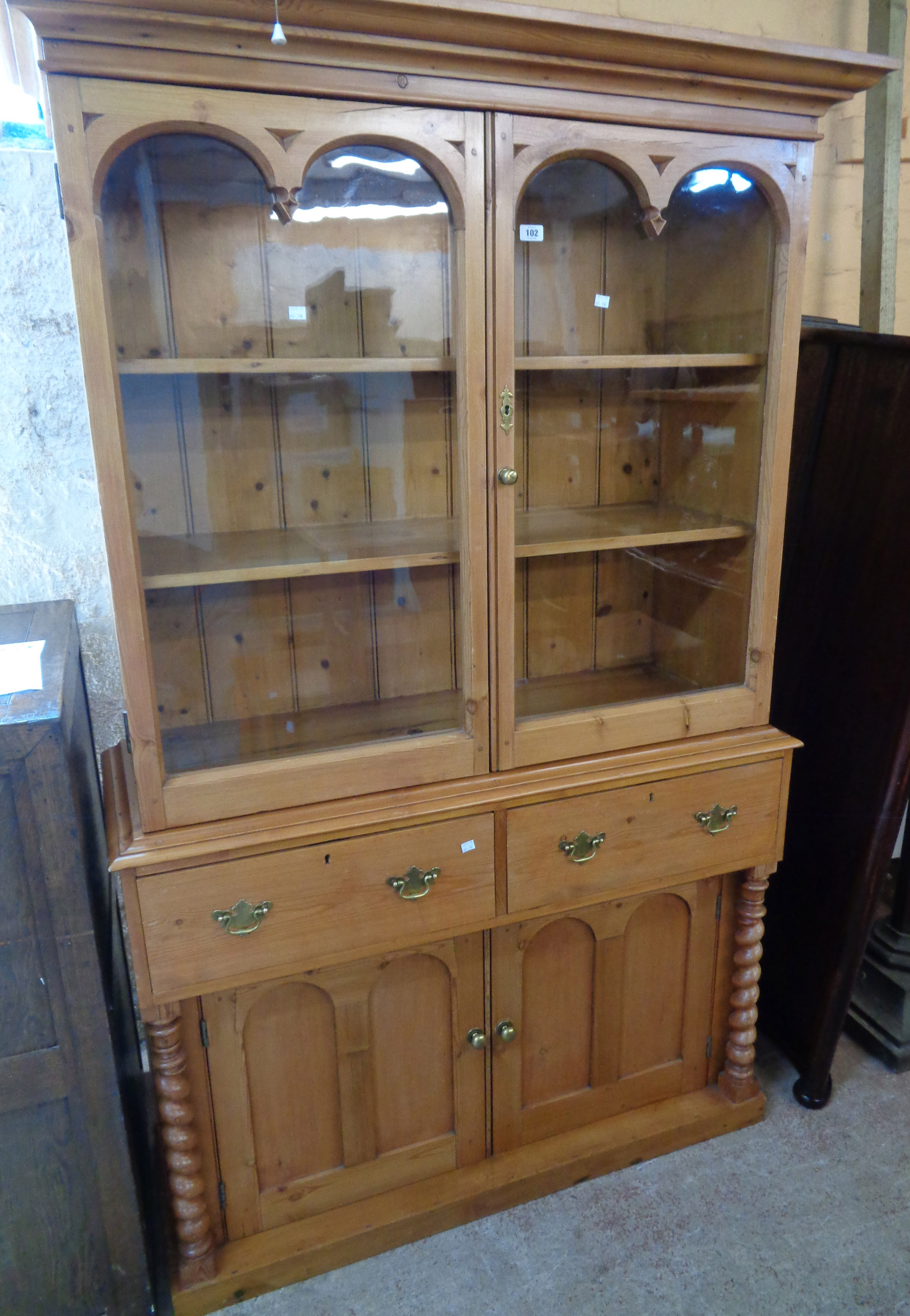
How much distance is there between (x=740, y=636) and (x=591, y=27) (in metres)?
0.96

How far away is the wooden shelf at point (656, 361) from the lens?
1.46m

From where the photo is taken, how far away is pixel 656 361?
152 cm

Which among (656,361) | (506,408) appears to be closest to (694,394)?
(656,361)

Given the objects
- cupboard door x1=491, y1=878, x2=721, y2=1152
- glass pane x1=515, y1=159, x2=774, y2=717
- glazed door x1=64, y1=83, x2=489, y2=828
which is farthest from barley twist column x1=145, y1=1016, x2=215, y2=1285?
glass pane x1=515, y1=159, x2=774, y2=717

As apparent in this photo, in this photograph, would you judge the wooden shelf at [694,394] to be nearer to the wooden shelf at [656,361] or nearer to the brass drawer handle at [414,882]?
the wooden shelf at [656,361]

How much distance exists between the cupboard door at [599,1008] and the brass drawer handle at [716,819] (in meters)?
0.13

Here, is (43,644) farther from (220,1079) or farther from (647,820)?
(647,820)

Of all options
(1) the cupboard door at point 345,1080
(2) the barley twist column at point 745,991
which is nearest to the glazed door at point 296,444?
(1) the cupboard door at point 345,1080

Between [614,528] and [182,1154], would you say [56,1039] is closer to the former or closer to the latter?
[182,1154]

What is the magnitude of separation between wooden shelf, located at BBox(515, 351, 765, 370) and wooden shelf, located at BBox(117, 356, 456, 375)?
20 cm

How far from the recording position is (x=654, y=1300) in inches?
58.8

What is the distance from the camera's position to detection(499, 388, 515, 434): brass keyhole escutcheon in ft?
4.42

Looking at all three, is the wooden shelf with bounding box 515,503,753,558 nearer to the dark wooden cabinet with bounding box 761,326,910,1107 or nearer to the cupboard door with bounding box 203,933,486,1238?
the dark wooden cabinet with bounding box 761,326,910,1107

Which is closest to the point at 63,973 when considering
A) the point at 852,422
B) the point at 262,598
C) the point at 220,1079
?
the point at 220,1079
